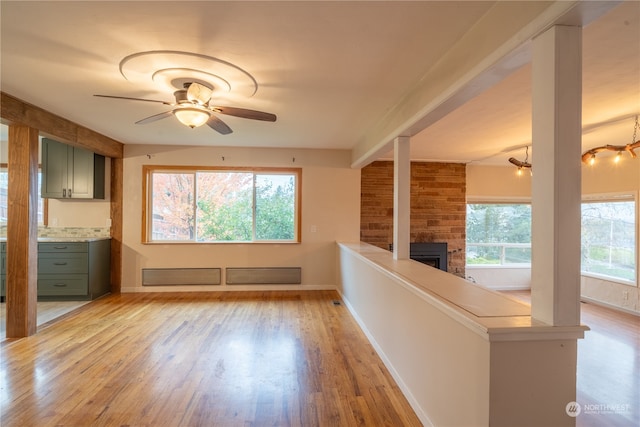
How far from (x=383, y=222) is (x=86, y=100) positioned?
14.8 feet

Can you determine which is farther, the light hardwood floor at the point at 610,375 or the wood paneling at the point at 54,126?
the wood paneling at the point at 54,126

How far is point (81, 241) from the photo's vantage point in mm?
4258

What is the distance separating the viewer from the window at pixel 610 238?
4.65 meters

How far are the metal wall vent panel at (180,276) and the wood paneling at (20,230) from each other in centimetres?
170

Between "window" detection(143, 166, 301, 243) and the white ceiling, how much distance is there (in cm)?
153

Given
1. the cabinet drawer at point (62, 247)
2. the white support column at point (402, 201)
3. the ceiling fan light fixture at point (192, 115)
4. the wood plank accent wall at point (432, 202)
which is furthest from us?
the wood plank accent wall at point (432, 202)

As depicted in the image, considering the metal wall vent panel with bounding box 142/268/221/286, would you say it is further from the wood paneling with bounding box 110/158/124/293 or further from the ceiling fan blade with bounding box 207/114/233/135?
the ceiling fan blade with bounding box 207/114/233/135

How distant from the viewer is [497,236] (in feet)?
19.6

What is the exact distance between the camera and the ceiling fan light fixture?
7.82ft

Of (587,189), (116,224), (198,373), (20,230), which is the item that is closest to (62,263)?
(116,224)

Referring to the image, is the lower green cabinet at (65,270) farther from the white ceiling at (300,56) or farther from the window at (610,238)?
the window at (610,238)

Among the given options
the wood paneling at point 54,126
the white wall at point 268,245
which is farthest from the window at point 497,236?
the wood paneling at point 54,126

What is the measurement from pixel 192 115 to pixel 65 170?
11.5 feet

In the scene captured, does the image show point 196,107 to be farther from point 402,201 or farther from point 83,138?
point 83,138
